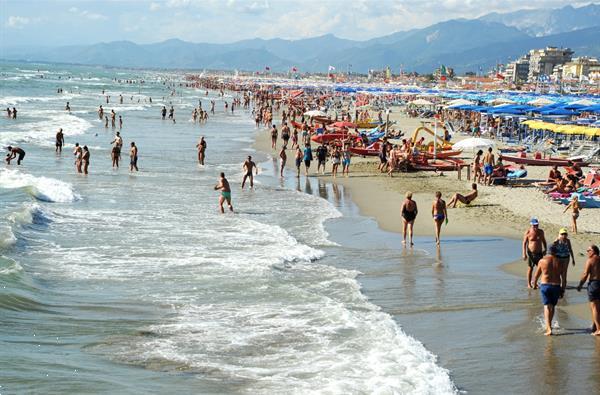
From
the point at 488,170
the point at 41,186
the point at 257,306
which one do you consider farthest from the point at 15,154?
the point at 257,306

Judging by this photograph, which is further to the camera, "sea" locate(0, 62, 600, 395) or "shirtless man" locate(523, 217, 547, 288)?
"shirtless man" locate(523, 217, 547, 288)

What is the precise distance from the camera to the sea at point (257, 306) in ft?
25.4

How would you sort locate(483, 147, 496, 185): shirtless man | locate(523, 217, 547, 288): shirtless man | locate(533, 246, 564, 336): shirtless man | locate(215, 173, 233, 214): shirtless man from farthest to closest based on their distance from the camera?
locate(483, 147, 496, 185): shirtless man
locate(215, 173, 233, 214): shirtless man
locate(523, 217, 547, 288): shirtless man
locate(533, 246, 564, 336): shirtless man

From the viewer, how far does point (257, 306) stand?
34.0 feet

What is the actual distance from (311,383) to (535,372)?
7.68 feet

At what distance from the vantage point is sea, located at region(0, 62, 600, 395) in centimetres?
773

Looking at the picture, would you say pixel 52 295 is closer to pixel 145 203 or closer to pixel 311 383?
pixel 311 383

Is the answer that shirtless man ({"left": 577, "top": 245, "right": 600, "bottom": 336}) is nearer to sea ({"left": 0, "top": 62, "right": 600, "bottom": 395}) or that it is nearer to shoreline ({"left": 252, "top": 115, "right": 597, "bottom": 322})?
sea ({"left": 0, "top": 62, "right": 600, "bottom": 395})

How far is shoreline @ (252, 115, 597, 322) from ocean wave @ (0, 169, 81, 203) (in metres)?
7.49

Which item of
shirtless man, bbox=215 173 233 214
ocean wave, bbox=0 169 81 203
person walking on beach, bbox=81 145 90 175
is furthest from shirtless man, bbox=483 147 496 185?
person walking on beach, bbox=81 145 90 175

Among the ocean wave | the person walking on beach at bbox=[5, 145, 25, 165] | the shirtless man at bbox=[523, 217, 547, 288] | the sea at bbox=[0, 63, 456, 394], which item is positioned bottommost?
the sea at bbox=[0, 63, 456, 394]

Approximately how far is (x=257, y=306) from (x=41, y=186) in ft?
39.9

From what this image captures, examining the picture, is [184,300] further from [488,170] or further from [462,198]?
[488,170]

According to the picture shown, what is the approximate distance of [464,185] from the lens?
2219 cm
